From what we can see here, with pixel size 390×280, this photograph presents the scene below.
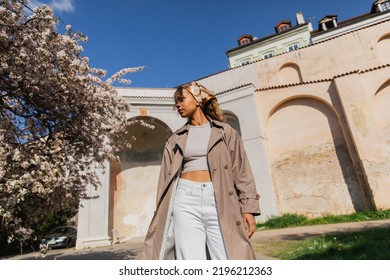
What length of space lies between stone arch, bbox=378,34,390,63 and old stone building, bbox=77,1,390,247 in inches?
Result: 2.2

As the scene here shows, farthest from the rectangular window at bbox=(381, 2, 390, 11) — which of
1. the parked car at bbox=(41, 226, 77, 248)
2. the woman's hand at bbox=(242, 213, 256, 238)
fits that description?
the parked car at bbox=(41, 226, 77, 248)

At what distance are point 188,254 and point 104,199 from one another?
12728 millimetres

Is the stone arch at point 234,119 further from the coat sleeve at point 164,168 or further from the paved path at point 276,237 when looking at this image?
the coat sleeve at point 164,168

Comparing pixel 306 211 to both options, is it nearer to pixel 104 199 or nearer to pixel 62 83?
pixel 104 199

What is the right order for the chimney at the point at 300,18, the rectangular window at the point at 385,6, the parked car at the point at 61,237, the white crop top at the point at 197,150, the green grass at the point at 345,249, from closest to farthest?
the white crop top at the point at 197,150
the green grass at the point at 345,249
the parked car at the point at 61,237
the rectangular window at the point at 385,6
the chimney at the point at 300,18

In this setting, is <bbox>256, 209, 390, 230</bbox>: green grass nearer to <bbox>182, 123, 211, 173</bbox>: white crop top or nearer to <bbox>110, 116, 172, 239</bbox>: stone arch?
<bbox>110, 116, 172, 239</bbox>: stone arch

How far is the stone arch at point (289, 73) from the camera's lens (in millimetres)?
18391

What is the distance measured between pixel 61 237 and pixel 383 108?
65.1ft

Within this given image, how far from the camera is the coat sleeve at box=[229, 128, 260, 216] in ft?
6.73

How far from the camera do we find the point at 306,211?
13.5m

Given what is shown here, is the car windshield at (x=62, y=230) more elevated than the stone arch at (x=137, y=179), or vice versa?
the stone arch at (x=137, y=179)

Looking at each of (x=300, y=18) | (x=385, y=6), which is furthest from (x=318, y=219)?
(x=300, y=18)

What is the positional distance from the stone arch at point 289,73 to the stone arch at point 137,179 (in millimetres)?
9476

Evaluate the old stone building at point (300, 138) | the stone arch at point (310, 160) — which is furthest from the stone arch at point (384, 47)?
the stone arch at point (310, 160)
